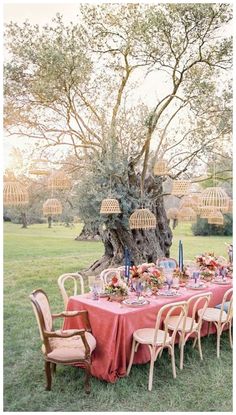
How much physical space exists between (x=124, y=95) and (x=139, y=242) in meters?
2.96

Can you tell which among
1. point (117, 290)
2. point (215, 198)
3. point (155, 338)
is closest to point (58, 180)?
point (117, 290)

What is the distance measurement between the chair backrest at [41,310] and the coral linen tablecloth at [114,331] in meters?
0.47

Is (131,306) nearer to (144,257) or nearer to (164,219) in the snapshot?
(144,257)

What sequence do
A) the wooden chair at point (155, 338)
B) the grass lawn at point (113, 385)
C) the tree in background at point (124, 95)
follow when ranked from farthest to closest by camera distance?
the tree in background at point (124, 95)
the wooden chair at point (155, 338)
the grass lawn at point (113, 385)

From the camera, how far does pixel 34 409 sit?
3.60 metres

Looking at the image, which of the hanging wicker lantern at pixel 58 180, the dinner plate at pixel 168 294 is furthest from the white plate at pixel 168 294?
the hanging wicker lantern at pixel 58 180

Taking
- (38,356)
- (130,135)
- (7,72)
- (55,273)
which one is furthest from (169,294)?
(55,273)

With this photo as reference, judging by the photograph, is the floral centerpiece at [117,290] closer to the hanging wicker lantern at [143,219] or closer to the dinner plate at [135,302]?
the dinner plate at [135,302]

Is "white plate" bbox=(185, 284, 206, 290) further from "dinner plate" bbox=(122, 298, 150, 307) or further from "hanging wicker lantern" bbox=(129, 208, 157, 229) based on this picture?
"hanging wicker lantern" bbox=(129, 208, 157, 229)

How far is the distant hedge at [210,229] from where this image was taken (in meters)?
14.3

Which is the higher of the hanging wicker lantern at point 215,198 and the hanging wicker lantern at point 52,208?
the hanging wicker lantern at point 215,198

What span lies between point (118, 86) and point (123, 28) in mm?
1202

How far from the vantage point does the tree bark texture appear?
8297 mm

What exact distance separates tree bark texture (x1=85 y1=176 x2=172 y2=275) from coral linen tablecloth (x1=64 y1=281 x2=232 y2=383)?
3751 millimetres
